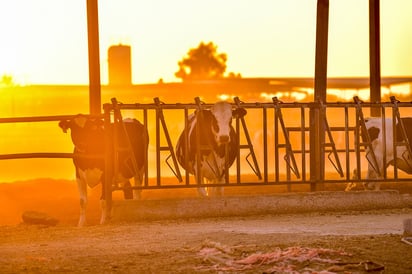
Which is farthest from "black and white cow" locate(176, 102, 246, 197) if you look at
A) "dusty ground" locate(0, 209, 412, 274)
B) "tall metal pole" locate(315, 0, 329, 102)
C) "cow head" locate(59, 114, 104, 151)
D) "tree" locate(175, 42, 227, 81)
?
"tree" locate(175, 42, 227, 81)

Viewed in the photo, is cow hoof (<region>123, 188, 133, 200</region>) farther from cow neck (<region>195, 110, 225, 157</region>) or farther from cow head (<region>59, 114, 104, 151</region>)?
cow head (<region>59, 114, 104, 151</region>)

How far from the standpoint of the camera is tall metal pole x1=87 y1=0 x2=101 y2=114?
59.9 ft

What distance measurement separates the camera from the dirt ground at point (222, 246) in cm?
1006

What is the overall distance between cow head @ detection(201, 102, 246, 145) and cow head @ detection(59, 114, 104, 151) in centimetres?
193

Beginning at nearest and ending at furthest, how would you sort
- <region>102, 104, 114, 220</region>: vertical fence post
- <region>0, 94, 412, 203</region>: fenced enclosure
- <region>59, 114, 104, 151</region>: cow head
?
<region>102, 104, 114, 220</region>: vertical fence post → <region>0, 94, 412, 203</region>: fenced enclosure → <region>59, 114, 104, 151</region>: cow head

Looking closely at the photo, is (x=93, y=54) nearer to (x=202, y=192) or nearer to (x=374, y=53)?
(x=202, y=192)

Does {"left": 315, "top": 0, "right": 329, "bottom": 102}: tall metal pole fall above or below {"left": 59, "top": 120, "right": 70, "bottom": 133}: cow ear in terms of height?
above

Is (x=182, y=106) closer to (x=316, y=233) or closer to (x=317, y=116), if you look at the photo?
(x=317, y=116)

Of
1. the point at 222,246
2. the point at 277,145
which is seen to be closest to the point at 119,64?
the point at 277,145

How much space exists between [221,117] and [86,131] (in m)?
2.31

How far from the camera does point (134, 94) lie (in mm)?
60281

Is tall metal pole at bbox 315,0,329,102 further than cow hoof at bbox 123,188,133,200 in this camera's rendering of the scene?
Yes

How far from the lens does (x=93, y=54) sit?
59.9 ft

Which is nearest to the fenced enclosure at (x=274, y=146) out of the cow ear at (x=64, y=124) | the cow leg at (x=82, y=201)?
the cow ear at (x=64, y=124)
